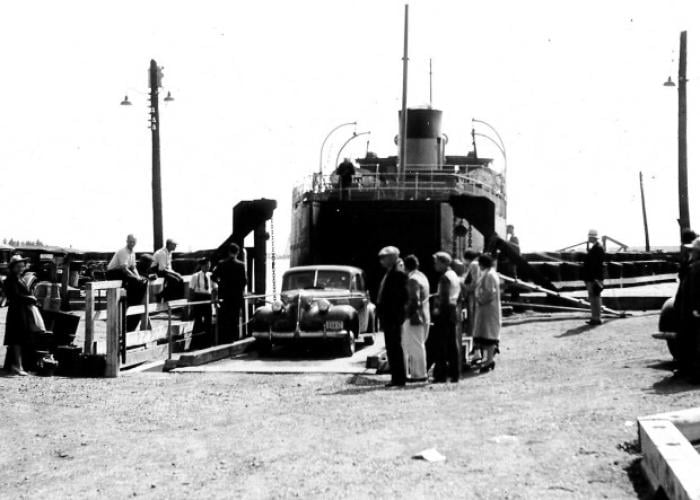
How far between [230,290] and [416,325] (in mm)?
5769

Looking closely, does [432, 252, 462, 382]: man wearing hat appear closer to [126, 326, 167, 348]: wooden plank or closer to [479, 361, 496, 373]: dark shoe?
[479, 361, 496, 373]: dark shoe

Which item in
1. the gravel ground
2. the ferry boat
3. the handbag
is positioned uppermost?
the ferry boat

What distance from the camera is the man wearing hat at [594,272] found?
18594 mm

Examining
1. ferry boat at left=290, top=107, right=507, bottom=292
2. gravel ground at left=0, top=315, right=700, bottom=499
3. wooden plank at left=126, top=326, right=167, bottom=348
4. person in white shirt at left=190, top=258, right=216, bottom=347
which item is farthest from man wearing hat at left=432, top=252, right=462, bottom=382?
ferry boat at left=290, top=107, right=507, bottom=292

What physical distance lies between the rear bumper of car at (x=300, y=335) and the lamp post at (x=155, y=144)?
16.3 meters

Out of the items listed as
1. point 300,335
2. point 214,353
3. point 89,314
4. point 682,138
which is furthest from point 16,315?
point 682,138

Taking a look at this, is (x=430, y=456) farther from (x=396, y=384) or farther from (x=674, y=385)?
(x=396, y=384)

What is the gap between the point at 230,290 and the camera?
17.2 m

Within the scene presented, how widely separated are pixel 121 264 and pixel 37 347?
2.37 meters

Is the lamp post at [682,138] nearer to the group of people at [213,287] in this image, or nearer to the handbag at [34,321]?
the group of people at [213,287]

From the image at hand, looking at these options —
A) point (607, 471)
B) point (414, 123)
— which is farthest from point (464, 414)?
point (414, 123)

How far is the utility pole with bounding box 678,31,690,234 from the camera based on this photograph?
1291 inches

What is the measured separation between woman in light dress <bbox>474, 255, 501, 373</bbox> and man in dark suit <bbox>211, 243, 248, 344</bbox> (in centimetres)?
514

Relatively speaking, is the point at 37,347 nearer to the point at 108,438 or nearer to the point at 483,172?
the point at 108,438
